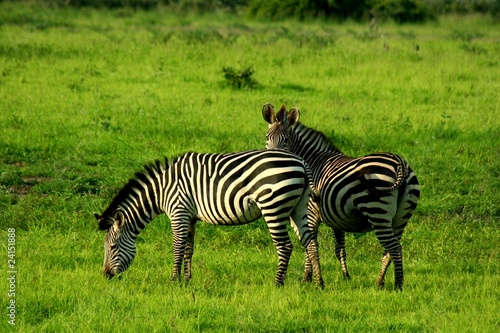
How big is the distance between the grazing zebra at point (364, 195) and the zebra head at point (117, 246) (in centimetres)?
162

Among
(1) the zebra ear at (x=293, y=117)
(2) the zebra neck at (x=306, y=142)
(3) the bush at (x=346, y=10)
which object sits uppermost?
(3) the bush at (x=346, y=10)

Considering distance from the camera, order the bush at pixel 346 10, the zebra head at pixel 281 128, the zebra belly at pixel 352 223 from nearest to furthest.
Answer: the zebra belly at pixel 352 223, the zebra head at pixel 281 128, the bush at pixel 346 10

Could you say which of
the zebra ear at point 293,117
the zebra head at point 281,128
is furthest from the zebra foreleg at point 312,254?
the zebra ear at point 293,117

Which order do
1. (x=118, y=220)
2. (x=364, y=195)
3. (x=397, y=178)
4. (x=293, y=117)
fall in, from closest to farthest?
(x=397, y=178) → (x=364, y=195) → (x=118, y=220) → (x=293, y=117)

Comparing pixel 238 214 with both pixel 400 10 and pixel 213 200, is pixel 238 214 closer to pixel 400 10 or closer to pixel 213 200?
pixel 213 200

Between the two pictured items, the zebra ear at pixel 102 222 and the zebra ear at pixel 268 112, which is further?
the zebra ear at pixel 268 112

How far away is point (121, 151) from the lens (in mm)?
12031

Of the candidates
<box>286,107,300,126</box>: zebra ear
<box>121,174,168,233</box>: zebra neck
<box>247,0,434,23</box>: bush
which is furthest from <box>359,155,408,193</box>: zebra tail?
<box>247,0,434,23</box>: bush

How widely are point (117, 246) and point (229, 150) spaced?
502 cm

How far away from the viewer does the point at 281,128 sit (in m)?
8.02

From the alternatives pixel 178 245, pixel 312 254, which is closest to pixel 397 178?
pixel 312 254

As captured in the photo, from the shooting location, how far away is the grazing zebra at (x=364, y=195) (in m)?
7.04

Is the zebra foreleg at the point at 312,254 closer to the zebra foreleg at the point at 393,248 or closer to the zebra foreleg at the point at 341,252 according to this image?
the zebra foreleg at the point at 341,252

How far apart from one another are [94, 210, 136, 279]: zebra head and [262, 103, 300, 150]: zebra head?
Answer: 1.63 m
